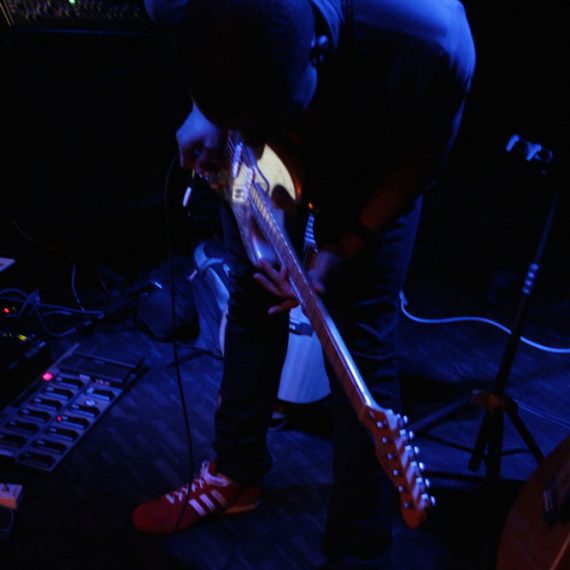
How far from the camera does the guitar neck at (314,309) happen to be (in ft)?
2.82

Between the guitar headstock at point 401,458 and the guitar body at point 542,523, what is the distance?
42 centimetres

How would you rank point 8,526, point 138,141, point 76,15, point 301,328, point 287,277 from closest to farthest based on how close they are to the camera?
point 287,277, point 8,526, point 301,328, point 76,15, point 138,141

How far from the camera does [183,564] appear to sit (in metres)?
1.33

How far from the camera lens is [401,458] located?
803 millimetres

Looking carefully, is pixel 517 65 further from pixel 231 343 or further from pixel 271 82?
pixel 271 82

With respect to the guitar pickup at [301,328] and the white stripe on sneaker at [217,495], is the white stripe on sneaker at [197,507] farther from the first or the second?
the guitar pickup at [301,328]

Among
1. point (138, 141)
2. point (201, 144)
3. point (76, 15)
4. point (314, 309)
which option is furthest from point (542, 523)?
point (76, 15)

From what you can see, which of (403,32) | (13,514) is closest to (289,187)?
(403,32)

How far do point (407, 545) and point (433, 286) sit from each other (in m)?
1.73

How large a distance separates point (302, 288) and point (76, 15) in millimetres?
1771

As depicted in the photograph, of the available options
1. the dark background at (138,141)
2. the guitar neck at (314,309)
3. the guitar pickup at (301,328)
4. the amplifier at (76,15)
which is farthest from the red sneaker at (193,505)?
the amplifier at (76,15)

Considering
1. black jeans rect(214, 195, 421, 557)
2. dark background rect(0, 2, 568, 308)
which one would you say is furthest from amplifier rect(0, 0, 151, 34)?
black jeans rect(214, 195, 421, 557)

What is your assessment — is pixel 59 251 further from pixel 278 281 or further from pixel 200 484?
pixel 278 281

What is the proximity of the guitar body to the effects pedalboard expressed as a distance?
4.14 ft
